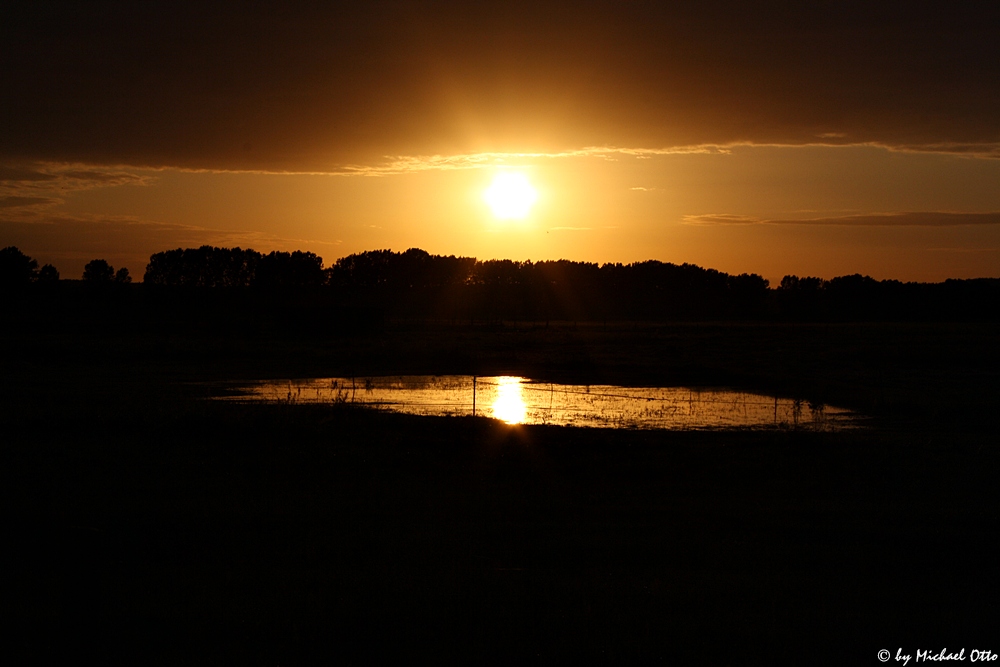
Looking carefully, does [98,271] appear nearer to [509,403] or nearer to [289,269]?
[289,269]

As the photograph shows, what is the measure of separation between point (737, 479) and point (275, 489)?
8593 mm

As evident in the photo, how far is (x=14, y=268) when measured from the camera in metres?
120

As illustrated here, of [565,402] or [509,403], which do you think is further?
A: [565,402]

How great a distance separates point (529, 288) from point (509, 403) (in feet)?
485

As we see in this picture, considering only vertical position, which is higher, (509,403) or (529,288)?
(529,288)

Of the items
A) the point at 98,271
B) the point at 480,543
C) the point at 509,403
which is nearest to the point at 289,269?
the point at 98,271

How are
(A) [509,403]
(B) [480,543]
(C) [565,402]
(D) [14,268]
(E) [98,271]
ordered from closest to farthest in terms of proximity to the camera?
1. (B) [480,543]
2. (A) [509,403]
3. (C) [565,402]
4. (D) [14,268]
5. (E) [98,271]

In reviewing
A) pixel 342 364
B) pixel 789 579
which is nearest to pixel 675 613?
pixel 789 579

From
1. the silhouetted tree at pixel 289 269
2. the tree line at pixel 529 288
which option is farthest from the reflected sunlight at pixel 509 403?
the silhouetted tree at pixel 289 269

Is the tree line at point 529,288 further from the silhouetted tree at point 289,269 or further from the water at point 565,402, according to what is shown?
the water at point 565,402

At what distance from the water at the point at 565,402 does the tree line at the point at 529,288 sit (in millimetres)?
85322

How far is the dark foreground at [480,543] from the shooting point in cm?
783

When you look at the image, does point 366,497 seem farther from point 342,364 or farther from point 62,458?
point 342,364

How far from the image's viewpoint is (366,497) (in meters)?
13.7
